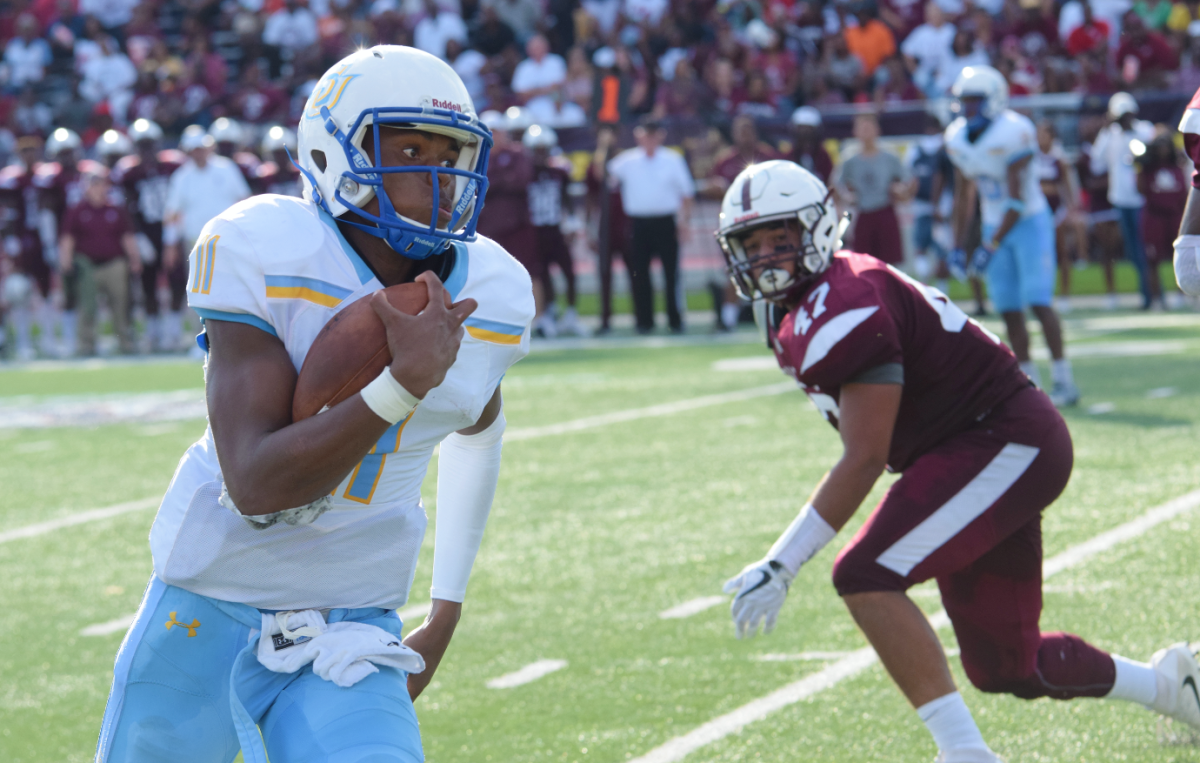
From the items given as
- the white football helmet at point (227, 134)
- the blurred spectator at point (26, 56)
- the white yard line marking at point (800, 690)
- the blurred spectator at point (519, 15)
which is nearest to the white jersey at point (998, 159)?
the white yard line marking at point (800, 690)

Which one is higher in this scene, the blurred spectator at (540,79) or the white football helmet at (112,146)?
the blurred spectator at (540,79)

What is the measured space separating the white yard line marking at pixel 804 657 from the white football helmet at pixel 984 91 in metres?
4.86

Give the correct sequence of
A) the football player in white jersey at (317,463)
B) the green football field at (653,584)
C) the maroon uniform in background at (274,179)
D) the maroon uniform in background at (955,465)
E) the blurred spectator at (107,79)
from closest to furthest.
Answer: the football player in white jersey at (317,463)
the maroon uniform in background at (955,465)
the green football field at (653,584)
the maroon uniform in background at (274,179)
the blurred spectator at (107,79)

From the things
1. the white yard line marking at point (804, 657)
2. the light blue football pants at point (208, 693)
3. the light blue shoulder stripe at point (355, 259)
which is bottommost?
the white yard line marking at point (804, 657)

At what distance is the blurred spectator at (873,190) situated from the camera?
40.0ft

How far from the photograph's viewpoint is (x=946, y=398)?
3281 mm

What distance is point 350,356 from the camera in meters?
2.03

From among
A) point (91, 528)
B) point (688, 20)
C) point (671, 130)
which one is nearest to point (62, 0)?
point (688, 20)

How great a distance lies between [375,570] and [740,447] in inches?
206

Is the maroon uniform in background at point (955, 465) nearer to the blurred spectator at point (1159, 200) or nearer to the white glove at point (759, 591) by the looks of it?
the white glove at point (759, 591)

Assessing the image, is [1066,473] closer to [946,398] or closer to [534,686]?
[946,398]

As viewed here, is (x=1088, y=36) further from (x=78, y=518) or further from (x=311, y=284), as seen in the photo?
(x=311, y=284)

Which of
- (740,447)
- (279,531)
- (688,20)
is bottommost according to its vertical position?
(740,447)

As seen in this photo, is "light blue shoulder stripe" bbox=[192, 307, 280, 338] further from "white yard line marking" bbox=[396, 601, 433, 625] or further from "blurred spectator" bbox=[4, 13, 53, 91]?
"blurred spectator" bbox=[4, 13, 53, 91]
